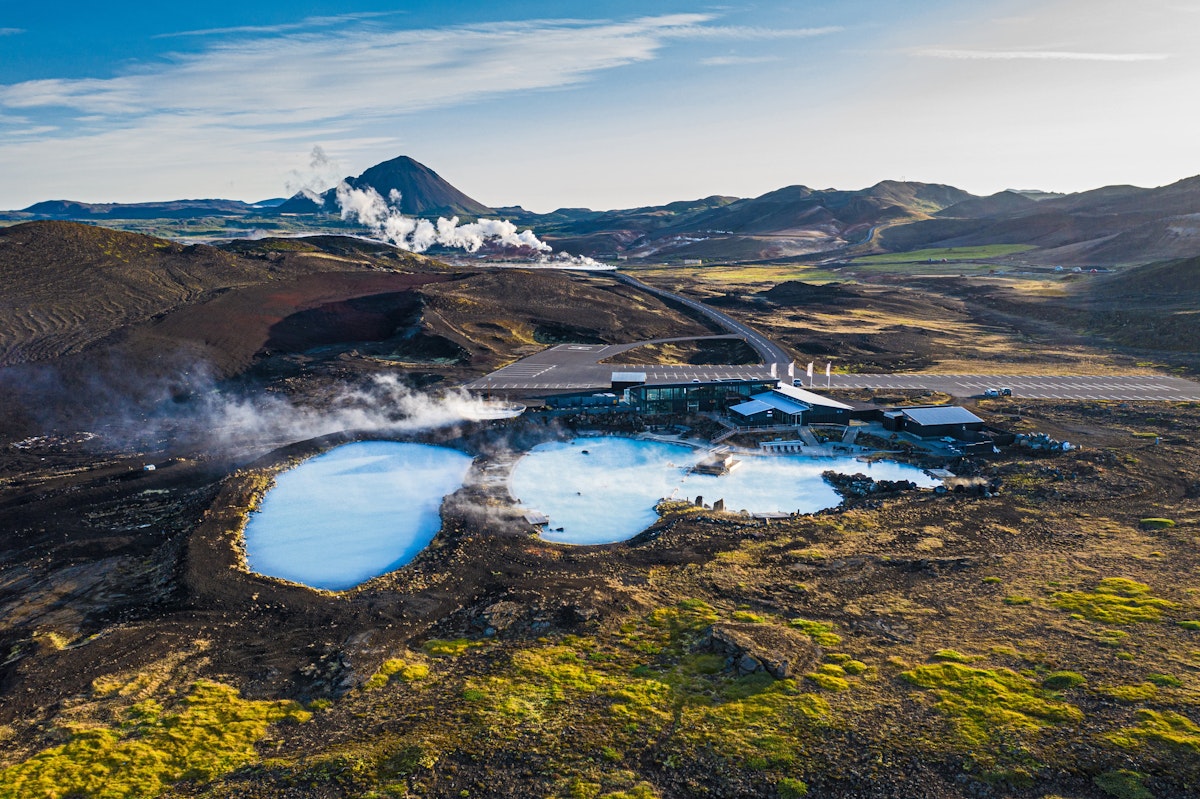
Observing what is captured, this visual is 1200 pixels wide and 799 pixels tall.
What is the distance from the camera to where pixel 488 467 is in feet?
181

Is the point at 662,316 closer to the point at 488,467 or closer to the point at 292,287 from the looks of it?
the point at 292,287

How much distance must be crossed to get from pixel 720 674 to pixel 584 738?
23.0 feet

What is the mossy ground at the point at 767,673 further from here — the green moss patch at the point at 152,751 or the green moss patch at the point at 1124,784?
the green moss patch at the point at 152,751

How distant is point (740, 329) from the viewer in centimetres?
11844

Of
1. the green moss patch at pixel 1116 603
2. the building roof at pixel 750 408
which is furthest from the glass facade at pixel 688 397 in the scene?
the green moss patch at pixel 1116 603

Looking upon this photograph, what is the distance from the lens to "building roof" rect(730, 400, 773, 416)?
64.5 meters

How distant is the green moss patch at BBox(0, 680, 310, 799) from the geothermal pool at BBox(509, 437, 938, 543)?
2020 cm

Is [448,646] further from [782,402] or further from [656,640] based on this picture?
[782,402]

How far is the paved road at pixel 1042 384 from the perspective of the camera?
76.8 metres

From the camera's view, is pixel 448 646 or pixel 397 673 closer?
pixel 397 673

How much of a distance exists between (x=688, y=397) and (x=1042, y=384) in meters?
47.0

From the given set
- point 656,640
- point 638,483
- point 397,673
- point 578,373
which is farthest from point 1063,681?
point 578,373

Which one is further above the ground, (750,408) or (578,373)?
(578,373)

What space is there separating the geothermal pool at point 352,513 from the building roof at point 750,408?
2612 centimetres
